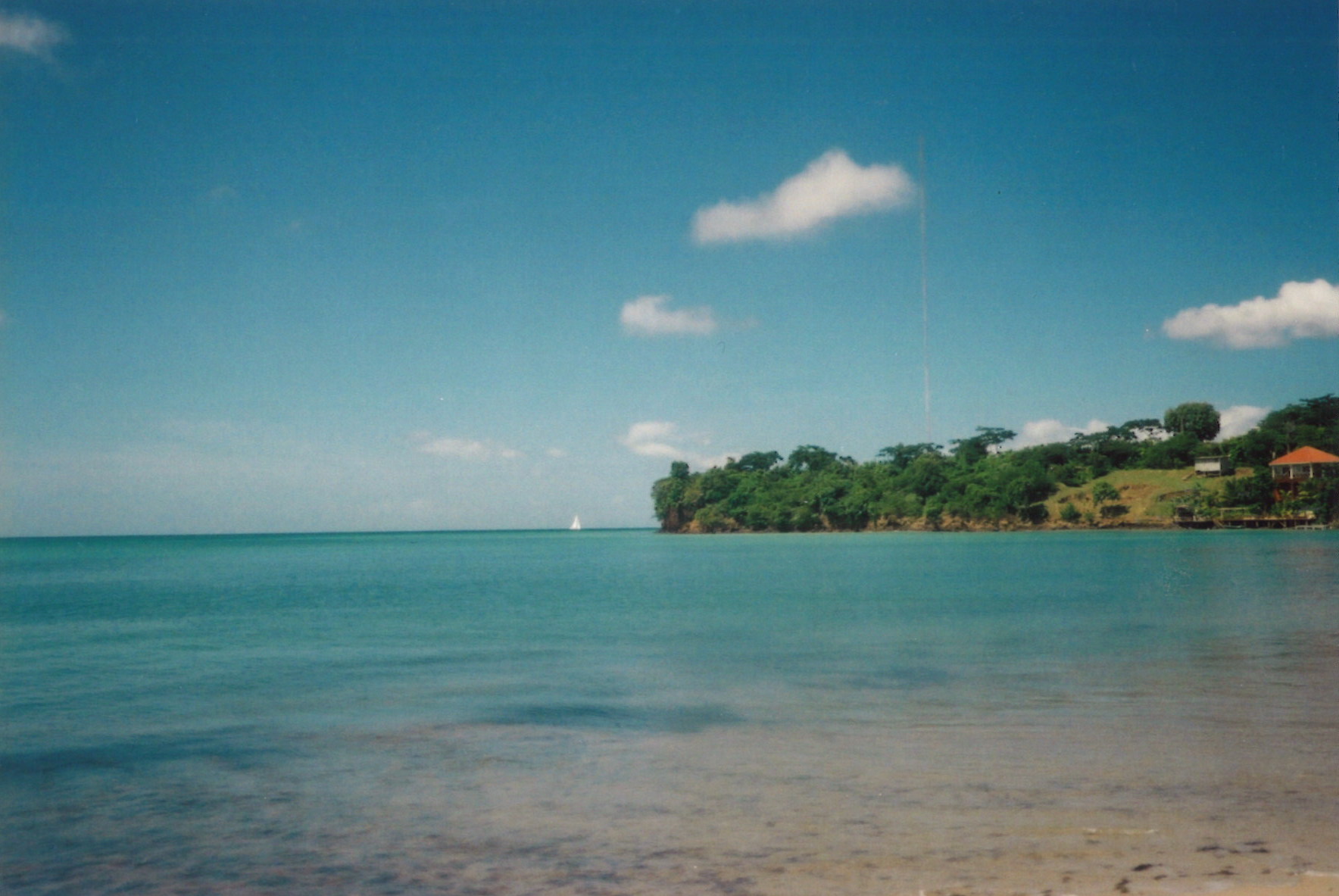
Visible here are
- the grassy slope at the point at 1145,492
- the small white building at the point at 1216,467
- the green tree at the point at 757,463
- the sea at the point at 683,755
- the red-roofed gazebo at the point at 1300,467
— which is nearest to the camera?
the sea at the point at 683,755

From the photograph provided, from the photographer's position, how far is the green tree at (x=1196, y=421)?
127312mm

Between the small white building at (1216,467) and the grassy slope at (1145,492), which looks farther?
the small white building at (1216,467)

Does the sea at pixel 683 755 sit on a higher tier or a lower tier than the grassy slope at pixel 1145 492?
lower

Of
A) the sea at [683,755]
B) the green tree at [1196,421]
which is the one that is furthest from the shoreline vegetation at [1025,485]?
the sea at [683,755]

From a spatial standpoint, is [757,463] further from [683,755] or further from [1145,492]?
[683,755]

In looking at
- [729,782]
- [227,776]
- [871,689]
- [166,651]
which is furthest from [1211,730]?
[166,651]

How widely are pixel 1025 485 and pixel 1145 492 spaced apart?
519 inches

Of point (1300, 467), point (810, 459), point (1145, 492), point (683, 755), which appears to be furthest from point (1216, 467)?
point (683, 755)

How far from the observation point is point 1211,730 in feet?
28.0

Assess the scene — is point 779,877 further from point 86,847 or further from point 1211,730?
point 1211,730

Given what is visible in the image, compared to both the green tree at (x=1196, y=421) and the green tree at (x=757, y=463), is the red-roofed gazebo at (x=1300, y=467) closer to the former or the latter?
the green tree at (x=1196, y=421)

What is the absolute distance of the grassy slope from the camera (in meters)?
101

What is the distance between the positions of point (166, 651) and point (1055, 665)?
15585mm

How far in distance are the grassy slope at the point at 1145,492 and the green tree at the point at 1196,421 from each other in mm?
19529
